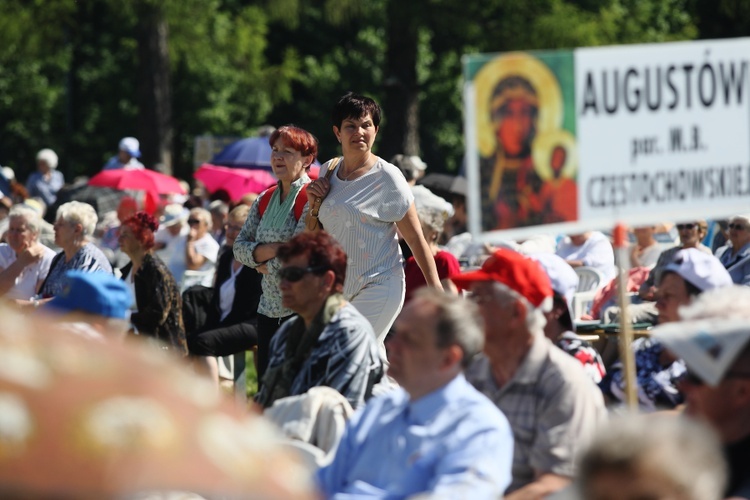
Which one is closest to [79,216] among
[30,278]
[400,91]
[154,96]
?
[30,278]

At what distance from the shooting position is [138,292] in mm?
8562

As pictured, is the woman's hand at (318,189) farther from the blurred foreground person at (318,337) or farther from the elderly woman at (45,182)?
the elderly woman at (45,182)

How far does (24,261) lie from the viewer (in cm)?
977

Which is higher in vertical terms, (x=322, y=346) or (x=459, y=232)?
(x=322, y=346)

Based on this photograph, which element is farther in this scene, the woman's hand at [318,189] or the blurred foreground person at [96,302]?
the woman's hand at [318,189]

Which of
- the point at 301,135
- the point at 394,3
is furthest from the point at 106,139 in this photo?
the point at 301,135

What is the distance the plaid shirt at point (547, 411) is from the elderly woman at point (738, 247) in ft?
15.9

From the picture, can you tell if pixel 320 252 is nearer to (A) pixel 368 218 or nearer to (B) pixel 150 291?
(A) pixel 368 218

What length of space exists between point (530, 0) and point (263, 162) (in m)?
7.62

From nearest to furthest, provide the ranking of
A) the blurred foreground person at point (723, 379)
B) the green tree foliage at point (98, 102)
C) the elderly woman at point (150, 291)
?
the blurred foreground person at point (723, 379) < the elderly woman at point (150, 291) < the green tree foliage at point (98, 102)

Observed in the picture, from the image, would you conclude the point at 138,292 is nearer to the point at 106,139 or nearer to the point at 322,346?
the point at 322,346

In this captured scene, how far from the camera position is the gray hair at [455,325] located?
410 cm

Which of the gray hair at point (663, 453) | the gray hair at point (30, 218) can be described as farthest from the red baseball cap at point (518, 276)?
the gray hair at point (30, 218)

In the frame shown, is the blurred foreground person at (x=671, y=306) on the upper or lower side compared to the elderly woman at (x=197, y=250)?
upper
